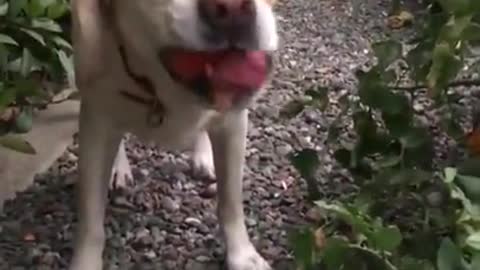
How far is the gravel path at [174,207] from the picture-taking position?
2338 mm

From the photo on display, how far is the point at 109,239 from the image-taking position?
7.89 feet

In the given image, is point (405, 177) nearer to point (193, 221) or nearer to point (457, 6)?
point (457, 6)

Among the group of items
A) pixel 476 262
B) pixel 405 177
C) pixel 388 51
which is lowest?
pixel 476 262

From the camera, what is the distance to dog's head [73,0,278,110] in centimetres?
170

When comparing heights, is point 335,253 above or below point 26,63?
below

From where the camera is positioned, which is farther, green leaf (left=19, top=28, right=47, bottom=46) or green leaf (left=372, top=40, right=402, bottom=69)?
green leaf (left=19, top=28, right=47, bottom=46)

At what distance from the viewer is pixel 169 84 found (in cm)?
197

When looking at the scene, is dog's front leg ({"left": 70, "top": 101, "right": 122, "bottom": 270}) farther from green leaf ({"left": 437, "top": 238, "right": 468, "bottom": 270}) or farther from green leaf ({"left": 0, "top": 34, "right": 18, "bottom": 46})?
green leaf ({"left": 437, "top": 238, "right": 468, "bottom": 270})

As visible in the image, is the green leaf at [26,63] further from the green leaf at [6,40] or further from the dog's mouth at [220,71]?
the dog's mouth at [220,71]

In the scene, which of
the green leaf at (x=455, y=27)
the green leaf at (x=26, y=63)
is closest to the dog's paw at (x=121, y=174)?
the green leaf at (x=26, y=63)

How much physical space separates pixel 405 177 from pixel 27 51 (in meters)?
1.04

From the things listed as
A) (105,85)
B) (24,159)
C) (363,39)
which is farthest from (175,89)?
(363,39)

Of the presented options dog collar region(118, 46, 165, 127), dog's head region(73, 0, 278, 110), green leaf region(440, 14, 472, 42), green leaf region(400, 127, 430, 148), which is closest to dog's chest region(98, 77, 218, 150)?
dog collar region(118, 46, 165, 127)

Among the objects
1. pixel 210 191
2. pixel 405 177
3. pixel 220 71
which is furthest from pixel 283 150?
pixel 220 71
